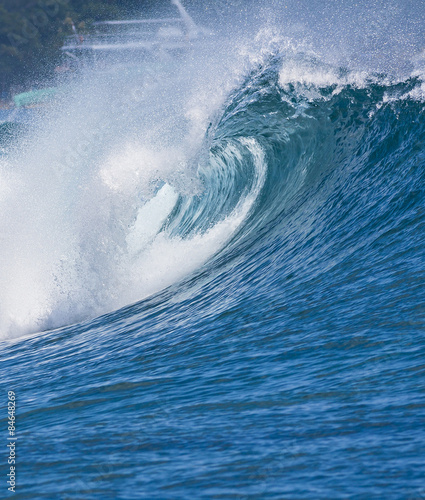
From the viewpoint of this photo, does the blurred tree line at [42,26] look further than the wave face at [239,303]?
Yes

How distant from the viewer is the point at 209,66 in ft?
40.0

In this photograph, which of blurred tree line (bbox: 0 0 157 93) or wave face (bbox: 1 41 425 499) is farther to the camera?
blurred tree line (bbox: 0 0 157 93)

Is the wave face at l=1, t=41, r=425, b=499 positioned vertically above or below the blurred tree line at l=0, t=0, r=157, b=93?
below

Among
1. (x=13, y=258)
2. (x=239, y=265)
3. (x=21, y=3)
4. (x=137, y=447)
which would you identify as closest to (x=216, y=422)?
Answer: (x=137, y=447)

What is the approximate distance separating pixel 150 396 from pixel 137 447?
2.20 feet

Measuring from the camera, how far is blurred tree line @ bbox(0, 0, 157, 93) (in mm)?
81250

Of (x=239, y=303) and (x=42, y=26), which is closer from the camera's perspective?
(x=239, y=303)

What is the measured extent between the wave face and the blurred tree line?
75.1 metres

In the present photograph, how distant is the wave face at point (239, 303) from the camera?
320cm

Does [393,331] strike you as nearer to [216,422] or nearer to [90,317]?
[216,422]

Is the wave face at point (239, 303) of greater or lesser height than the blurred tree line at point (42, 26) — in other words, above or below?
below

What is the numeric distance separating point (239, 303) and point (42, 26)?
87618 mm

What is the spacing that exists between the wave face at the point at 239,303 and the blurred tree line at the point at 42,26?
2955 inches

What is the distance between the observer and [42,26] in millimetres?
85438
